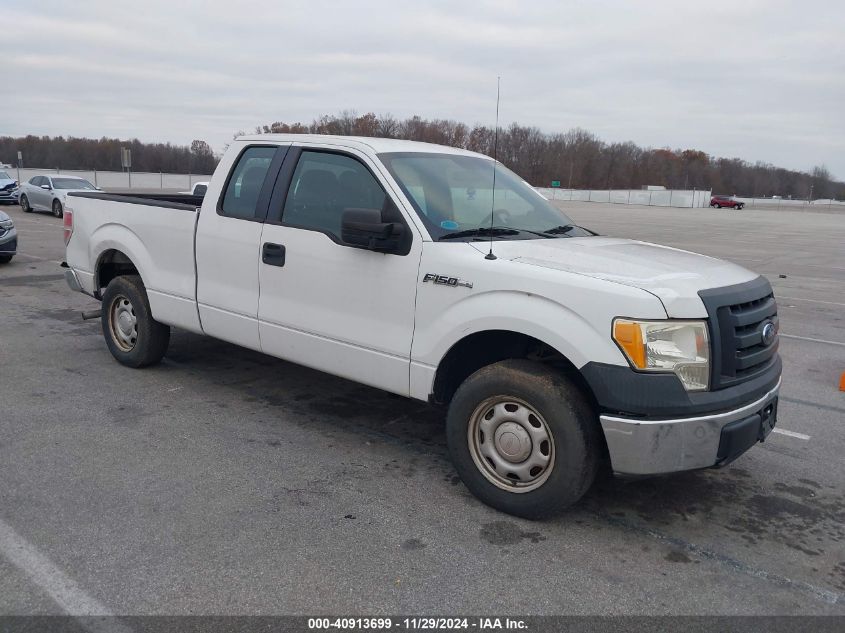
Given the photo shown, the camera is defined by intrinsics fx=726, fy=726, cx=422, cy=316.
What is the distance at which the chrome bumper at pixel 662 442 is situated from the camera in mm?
3447

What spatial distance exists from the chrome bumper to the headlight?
187mm

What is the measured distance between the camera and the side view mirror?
411 centimetres

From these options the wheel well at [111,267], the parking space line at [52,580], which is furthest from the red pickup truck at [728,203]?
the parking space line at [52,580]

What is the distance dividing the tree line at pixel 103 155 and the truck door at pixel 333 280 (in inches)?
2463

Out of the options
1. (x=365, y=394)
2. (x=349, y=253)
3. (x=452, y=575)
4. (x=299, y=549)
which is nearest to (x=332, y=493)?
(x=299, y=549)

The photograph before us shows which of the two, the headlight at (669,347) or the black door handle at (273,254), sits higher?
the black door handle at (273,254)

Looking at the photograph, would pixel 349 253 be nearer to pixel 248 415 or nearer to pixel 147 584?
pixel 248 415

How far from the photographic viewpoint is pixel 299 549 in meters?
3.47

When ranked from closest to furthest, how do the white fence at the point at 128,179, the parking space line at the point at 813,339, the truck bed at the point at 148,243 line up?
the truck bed at the point at 148,243
the parking space line at the point at 813,339
the white fence at the point at 128,179

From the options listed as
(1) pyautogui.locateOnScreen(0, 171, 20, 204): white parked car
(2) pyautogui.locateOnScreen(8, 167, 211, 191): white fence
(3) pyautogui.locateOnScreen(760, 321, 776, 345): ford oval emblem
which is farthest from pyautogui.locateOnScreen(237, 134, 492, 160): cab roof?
(2) pyautogui.locateOnScreen(8, 167, 211, 191): white fence

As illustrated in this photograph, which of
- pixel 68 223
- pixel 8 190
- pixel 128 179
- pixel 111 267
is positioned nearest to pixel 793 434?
pixel 111 267

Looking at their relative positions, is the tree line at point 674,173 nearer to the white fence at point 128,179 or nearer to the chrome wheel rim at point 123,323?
the white fence at point 128,179

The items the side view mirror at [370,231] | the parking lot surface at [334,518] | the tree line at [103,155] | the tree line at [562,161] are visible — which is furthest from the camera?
the tree line at [103,155]

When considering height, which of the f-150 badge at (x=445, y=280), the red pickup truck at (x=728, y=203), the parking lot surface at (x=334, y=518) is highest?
the red pickup truck at (x=728, y=203)
